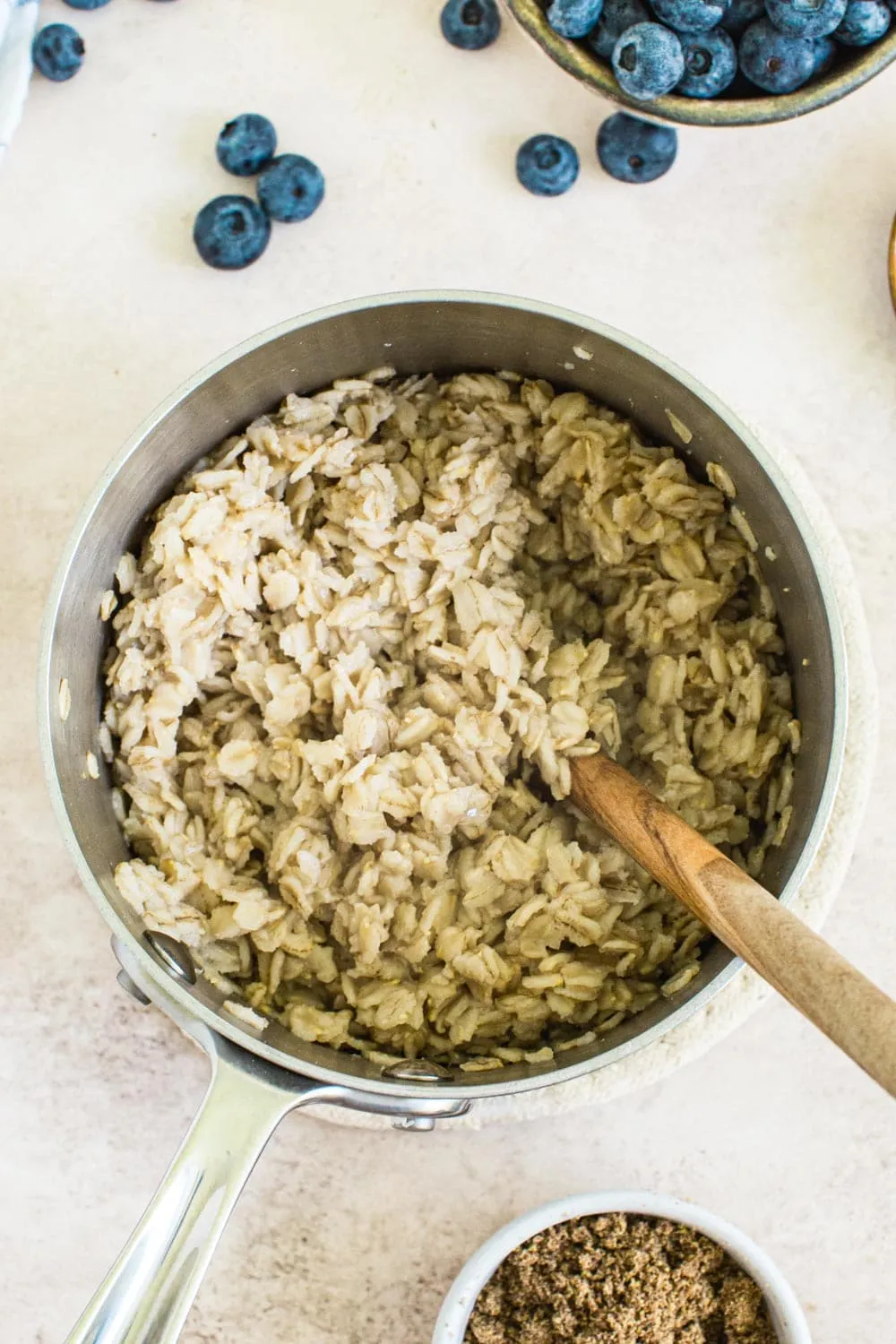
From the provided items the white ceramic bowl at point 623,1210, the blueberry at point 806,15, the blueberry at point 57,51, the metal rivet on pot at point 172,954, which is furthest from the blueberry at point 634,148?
the white ceramic bowl at point 623,1210

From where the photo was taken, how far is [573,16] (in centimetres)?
122

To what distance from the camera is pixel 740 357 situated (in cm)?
136

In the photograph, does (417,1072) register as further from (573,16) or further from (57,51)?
(57,51)

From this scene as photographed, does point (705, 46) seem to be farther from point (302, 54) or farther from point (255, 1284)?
point (255, 1284)

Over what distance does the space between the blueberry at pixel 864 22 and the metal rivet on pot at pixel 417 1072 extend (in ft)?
3.56

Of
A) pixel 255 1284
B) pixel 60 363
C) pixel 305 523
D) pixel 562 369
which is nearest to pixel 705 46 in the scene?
pixel 562 369

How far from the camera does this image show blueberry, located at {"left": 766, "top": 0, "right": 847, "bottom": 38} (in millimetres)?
1185

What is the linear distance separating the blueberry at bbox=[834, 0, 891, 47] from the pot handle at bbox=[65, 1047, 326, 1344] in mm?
1142

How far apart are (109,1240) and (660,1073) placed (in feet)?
1.99

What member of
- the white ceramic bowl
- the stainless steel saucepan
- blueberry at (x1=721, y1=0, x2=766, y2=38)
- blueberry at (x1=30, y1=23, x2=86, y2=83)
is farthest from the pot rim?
blueberry at (x1=30, y1=23, x2=86, y2=83)

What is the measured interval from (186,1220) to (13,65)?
121 centimetres

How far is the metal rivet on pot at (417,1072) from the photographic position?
106 cm

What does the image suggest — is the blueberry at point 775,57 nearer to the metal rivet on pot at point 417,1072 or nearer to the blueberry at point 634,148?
the blueberry at point 634,148

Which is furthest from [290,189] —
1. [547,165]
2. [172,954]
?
[172,954]
